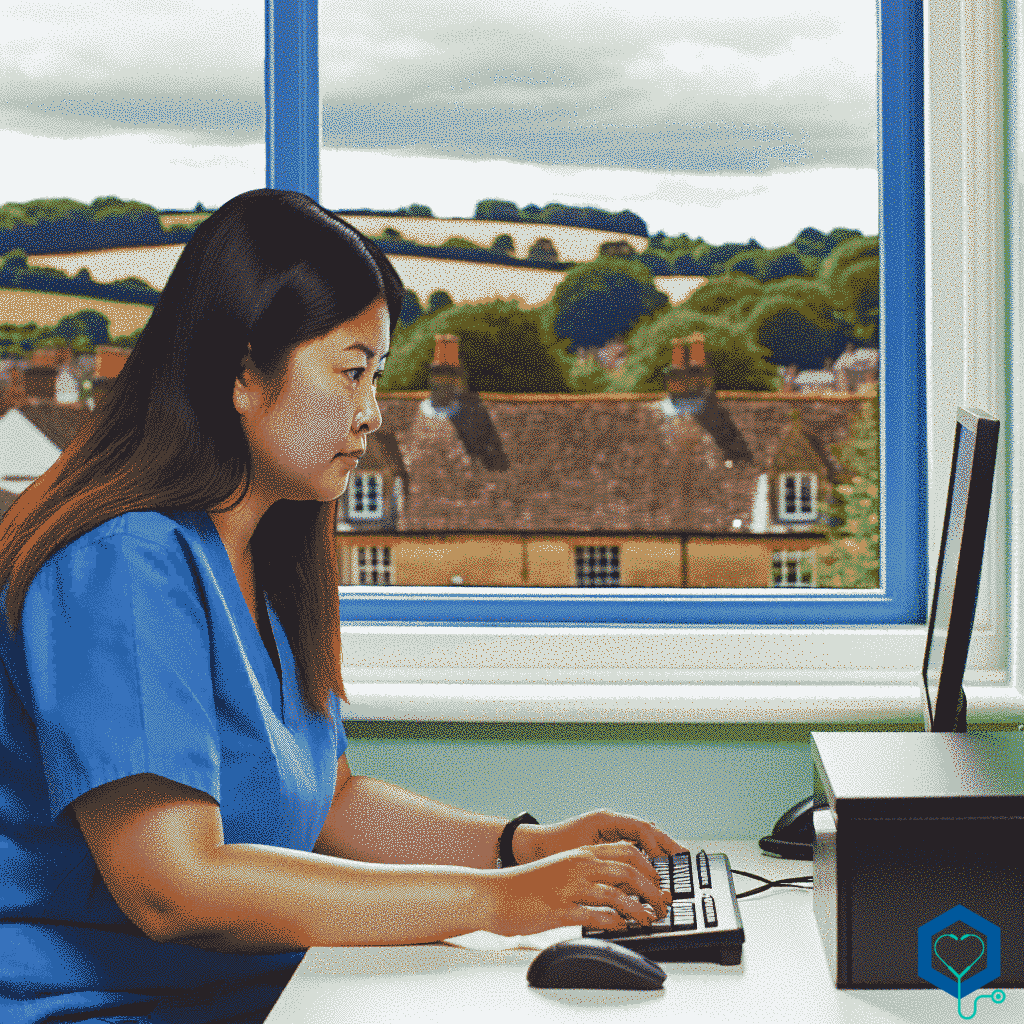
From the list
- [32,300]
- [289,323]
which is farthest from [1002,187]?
[32,300]

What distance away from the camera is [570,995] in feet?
3.01

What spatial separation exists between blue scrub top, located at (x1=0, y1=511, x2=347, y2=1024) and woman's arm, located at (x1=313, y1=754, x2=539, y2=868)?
0.15m

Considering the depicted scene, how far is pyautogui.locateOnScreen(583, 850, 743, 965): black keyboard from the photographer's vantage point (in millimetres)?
976

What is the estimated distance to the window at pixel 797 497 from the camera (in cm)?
181

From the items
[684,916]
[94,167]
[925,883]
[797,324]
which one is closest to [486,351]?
[797,324]

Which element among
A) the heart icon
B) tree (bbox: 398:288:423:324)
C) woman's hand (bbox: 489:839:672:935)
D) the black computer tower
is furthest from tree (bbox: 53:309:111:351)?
the heart icon

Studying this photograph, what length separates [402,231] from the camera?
1.88 metres

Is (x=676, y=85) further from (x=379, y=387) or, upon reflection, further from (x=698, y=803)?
(x=698, y=803)

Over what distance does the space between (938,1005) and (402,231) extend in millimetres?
1406

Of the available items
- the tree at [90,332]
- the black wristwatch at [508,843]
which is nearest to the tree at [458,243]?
the tree at [90,332]

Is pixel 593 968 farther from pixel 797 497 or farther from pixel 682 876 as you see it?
pixel 797 497

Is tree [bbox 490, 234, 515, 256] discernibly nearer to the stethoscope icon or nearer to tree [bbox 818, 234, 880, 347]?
tree [bbox 818, 234, 880, 347]

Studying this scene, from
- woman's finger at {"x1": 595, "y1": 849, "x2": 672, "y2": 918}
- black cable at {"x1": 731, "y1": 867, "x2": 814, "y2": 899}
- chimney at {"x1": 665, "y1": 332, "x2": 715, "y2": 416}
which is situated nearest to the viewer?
woman's finger at {"x1": 595, "y1": 849, "x2": 672, "y2": 918}

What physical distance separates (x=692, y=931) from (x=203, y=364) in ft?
2.19
